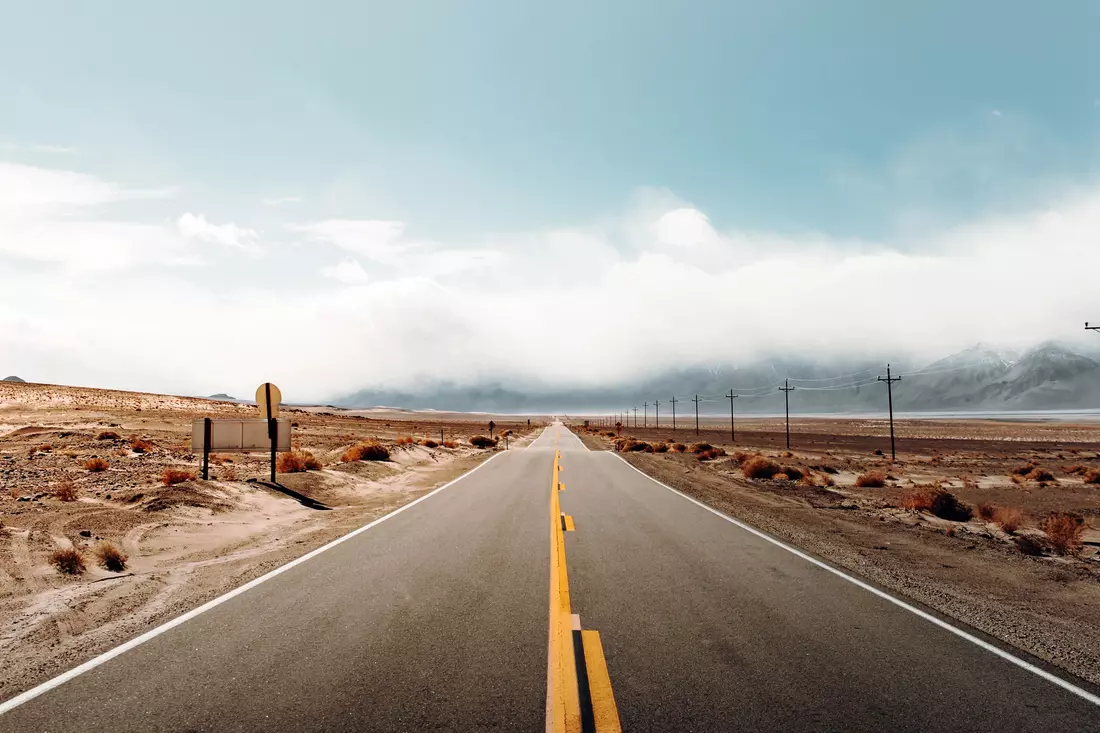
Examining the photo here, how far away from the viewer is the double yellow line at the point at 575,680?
162 inches

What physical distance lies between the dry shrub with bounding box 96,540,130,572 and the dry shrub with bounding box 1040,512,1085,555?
16.4m

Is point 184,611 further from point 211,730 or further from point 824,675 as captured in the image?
point 824,675

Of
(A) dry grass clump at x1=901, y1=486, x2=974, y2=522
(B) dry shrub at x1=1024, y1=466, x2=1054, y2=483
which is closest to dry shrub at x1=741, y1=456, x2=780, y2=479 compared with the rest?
(A) dry grass clump at x1=901, y1=486, x2=974, y2=522

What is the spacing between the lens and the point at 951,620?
673 centimetres

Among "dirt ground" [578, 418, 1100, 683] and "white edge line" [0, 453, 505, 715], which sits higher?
"white edge line" [0, 453, 505, 715]

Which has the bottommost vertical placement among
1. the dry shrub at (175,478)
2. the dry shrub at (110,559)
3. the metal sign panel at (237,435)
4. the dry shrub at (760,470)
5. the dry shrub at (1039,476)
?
the dry shrub at (1039,476)

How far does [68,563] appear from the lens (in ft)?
28.0

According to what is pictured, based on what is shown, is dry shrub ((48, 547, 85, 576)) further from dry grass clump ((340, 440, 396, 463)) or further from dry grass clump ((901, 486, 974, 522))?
dry grass clump ((901, 486, 974, 522))

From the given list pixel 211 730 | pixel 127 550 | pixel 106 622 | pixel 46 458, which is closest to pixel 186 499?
pixel 127 550

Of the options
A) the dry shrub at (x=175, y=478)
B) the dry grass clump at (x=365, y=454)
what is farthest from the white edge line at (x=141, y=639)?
the dry grass clump at (x=365, y=454)

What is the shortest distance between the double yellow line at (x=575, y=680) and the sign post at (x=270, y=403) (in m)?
13.4

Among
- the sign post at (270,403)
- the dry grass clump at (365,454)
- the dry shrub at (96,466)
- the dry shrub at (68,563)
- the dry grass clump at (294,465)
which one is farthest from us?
the dry grass clump at (365,454)

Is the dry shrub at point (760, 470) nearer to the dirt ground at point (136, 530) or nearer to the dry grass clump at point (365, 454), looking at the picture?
the dirt ground at point (136, 530)

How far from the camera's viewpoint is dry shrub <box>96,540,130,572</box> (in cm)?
893
